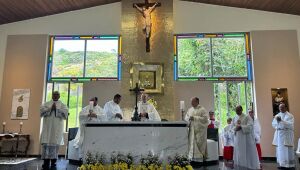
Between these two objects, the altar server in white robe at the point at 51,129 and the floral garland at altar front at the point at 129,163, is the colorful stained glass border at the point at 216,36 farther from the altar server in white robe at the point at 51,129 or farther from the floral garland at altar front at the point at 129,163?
the floral garland at altar front at the point at 129,163

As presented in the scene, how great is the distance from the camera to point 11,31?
9.76 m

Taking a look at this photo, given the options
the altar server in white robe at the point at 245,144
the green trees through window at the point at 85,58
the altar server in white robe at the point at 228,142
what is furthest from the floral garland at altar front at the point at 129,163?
the green trees through window at the point at 85,58

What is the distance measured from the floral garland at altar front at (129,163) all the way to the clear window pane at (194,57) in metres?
5.60

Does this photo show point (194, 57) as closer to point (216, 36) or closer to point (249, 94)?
point (216, 36)

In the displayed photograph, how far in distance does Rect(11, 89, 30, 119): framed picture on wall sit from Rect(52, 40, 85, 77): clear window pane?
1137 millimetres

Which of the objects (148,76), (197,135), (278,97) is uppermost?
(148,76)

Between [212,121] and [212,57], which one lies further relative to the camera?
[212,57]

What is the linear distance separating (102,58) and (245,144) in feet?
18.5

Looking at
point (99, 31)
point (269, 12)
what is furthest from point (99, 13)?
point (269, 12)

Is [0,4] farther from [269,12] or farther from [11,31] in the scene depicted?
[269,12]

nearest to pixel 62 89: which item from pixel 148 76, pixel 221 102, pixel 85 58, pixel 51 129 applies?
pixel 85 58

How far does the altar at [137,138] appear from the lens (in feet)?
13.5

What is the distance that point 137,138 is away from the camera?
4.17 meters

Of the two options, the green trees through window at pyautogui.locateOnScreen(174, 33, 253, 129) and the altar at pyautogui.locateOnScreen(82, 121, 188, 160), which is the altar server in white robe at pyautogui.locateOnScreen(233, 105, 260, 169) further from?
the green trees through window at pyautogui.locateOnScreen(174, 33, 253, 129)
